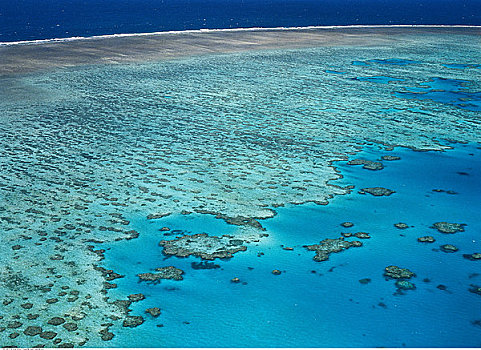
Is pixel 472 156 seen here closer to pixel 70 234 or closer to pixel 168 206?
pixel 168 206

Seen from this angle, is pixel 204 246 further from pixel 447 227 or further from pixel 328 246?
pixel 447 227

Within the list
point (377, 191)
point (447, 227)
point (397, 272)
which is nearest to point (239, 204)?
point (377, 191)

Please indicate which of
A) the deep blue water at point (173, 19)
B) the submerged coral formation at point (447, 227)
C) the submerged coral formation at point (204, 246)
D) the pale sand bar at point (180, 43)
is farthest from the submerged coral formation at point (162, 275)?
the deep blue water at point (173, 19)

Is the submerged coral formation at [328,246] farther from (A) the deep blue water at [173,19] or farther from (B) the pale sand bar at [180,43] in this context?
(A) the deep blue water at [173,19]

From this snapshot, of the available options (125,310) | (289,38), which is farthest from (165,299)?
(289,38)

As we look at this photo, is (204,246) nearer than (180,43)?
Yes
